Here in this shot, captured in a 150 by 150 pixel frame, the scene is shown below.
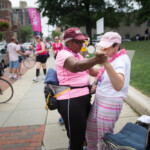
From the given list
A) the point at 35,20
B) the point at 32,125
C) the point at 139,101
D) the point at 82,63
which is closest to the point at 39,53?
the point at 32,125

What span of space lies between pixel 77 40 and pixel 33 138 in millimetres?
2050

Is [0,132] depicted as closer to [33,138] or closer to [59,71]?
[33,138]

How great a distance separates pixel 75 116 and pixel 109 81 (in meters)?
0.54

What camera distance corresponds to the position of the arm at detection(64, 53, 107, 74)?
1.56 m

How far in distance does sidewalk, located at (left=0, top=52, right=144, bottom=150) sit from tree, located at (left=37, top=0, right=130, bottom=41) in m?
23.9

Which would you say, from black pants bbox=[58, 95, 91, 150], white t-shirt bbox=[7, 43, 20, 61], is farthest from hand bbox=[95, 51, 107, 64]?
white t-shirt bbox=[7, 43, 20, 61]

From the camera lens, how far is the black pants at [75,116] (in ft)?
6.60

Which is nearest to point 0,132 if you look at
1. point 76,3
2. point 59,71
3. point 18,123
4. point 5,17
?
point 18,123

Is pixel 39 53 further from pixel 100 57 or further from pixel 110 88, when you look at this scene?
pixel 100 57

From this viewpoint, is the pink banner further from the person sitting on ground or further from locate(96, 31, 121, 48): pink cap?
locate(96, 31, 121, 48): pink cap

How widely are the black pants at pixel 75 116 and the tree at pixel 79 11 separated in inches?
1034

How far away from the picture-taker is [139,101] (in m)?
3.87

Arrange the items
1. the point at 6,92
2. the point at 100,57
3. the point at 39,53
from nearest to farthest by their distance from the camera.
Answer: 1. the point at 100,57
2. the point at 6,92
3. the point at 39,53

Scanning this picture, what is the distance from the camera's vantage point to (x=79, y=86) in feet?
6.72
